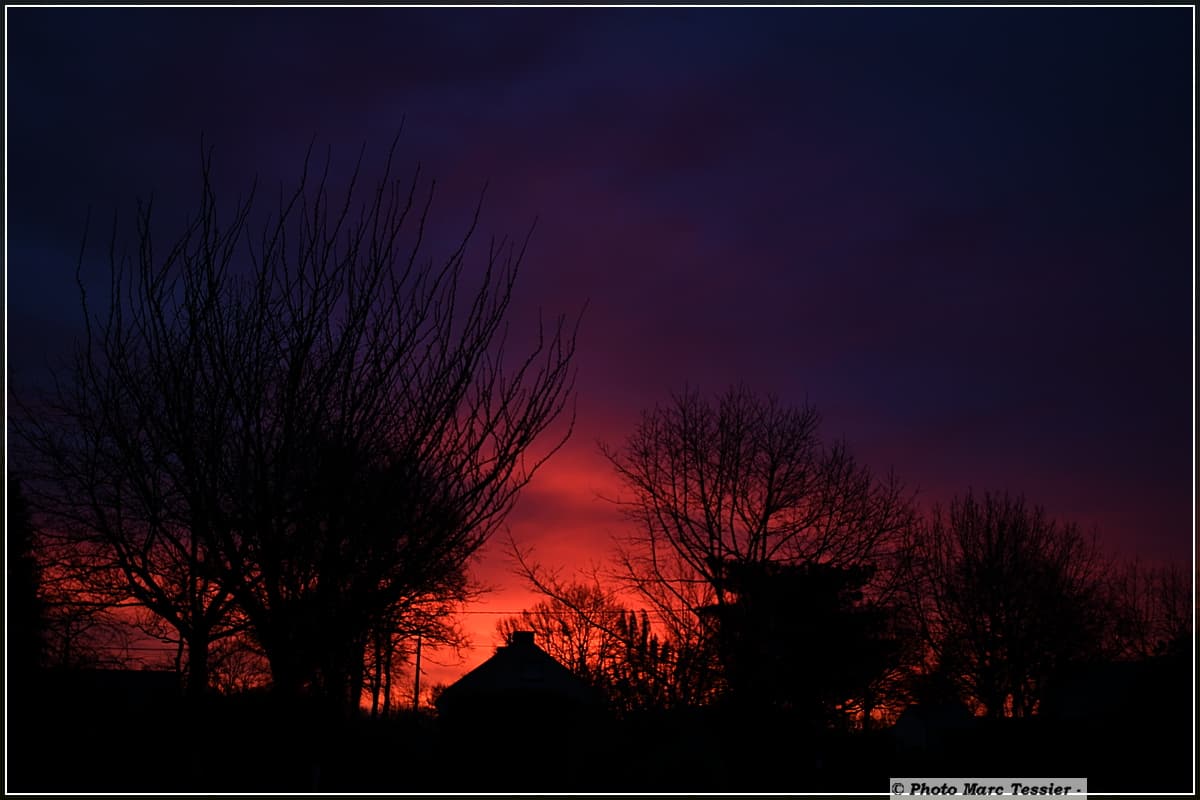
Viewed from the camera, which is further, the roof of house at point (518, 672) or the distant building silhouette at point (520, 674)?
the roof of house at point (518, 672)

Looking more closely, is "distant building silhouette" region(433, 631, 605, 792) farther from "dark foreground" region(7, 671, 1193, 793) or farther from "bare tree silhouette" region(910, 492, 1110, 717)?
"bare tree silhouette" region(910, 492, 1110, 717)

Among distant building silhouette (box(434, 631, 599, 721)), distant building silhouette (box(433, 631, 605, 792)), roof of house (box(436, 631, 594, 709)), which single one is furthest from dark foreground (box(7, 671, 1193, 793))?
roof of house (box(436, 631, 594, 709))

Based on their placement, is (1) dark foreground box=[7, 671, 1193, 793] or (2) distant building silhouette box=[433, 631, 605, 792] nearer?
(1) dark foreground box=[7, 671, 1193, 793]

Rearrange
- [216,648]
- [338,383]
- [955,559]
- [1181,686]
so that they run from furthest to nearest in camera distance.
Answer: [955,559] < [216,648] < [1181,686] < [338,383]

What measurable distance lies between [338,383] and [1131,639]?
43338 mm

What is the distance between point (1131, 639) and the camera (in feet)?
127

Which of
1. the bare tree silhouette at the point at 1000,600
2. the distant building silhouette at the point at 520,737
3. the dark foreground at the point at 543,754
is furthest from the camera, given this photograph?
the bare tree silhouette at the point at 1000,600

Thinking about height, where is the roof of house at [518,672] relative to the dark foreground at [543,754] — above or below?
below

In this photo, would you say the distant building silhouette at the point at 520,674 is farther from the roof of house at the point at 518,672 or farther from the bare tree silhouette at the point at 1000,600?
the bare tree silhouette at the point at 1000,600

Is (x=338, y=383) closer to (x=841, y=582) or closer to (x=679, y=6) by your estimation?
(x=679, y=6)

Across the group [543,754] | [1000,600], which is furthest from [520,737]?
[1000,600]

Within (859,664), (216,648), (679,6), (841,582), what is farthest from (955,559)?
(679,6)

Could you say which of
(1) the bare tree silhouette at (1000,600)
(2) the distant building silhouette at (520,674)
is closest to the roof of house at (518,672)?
(2) the distant building silhouette at (520,674)

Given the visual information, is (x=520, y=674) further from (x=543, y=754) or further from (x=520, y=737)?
(x=543, y=754)
